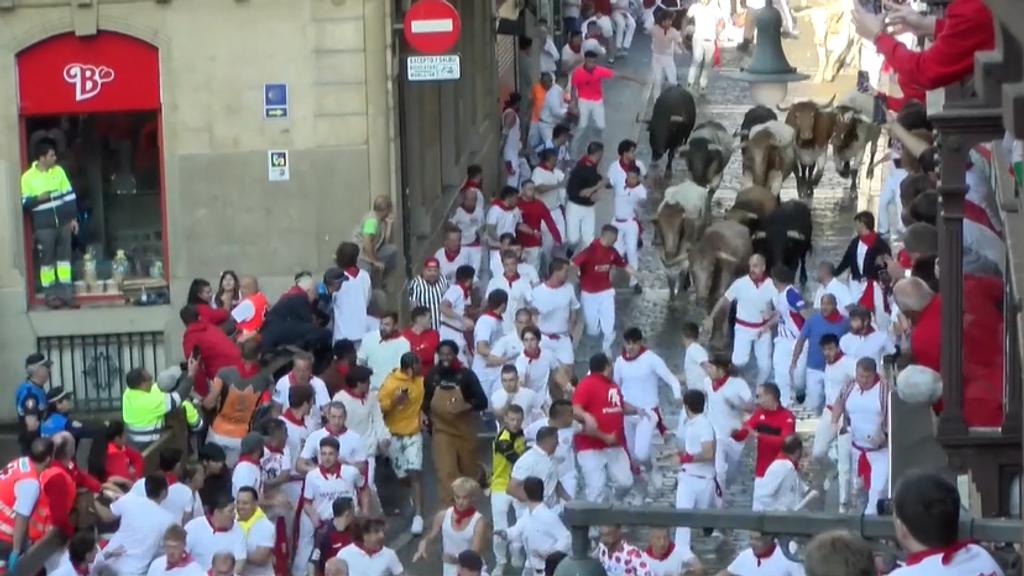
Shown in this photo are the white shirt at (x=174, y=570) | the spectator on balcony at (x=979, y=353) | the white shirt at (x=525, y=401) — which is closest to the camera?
the spectator on balcony at (x=979, y=353)

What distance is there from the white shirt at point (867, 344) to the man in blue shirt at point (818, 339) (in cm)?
59

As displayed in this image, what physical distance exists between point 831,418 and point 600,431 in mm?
1811

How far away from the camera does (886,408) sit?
47.4 feet

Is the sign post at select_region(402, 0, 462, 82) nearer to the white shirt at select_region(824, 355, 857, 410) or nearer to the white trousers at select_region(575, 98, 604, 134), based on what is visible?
the white shirt at select_region(824, 355, 857, 410)

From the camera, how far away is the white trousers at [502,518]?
567 inches

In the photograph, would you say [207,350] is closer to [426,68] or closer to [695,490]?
[695,490]

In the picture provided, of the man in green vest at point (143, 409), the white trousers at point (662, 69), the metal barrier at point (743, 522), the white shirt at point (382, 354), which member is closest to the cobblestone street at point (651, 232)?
the white trousers at point (662, 69)

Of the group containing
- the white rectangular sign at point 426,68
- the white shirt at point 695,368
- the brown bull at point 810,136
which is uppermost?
the white rectangular sign at point 426,68

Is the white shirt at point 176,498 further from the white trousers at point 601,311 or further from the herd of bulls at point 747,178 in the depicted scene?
the herd of bulls at point 747,178

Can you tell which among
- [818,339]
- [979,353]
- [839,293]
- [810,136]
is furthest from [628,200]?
[979,353]

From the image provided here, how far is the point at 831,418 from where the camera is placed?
15.5m

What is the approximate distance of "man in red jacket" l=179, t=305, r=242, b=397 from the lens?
16.2m

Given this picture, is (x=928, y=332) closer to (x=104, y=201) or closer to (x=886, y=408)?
(x=886, y=408)

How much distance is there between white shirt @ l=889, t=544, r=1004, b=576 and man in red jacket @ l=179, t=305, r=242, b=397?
10376mm
